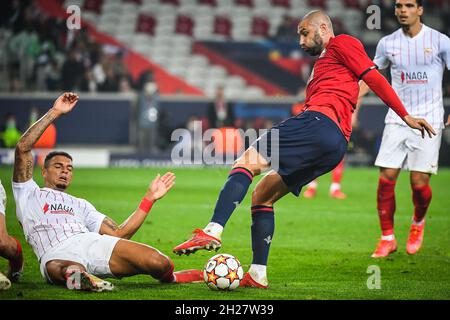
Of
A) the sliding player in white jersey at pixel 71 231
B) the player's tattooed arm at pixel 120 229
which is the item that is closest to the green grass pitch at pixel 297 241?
the sliding player in white jersey at pixel 71 231

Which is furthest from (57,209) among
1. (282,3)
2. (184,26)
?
(282,3)

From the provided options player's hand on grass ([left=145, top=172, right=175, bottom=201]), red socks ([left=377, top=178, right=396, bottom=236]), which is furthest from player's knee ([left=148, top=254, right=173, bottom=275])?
red socks ([left=377, top=178, right=396, bottom=236])

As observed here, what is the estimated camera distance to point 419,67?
30.4 feet

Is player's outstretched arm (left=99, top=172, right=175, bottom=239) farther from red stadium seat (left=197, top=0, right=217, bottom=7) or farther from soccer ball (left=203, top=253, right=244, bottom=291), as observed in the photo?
red stadium seat (left=197, top=0, right=217, bottom=7)

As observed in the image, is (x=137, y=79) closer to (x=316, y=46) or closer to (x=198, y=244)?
(x=316, y=46)

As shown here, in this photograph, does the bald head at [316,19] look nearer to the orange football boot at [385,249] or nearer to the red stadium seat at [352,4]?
the orange football boot at [385,249]

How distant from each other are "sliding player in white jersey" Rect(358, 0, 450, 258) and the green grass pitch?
0.77 m

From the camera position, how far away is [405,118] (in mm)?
6848

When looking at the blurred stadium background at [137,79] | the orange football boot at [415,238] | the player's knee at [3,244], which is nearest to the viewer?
the player's knee at [3,244]

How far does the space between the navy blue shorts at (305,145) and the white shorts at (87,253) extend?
1.42m

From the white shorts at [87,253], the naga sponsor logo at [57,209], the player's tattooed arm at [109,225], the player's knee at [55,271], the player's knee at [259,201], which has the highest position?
the player's knee at [259,201]

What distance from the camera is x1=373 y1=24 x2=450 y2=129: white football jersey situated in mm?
9203

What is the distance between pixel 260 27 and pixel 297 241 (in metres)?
19.5

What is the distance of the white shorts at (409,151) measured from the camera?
9.30 m
